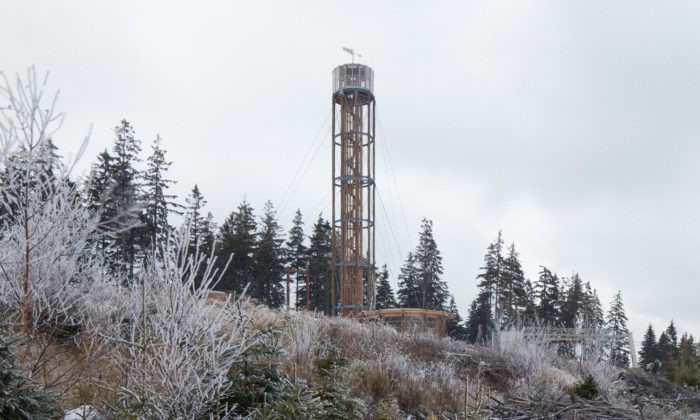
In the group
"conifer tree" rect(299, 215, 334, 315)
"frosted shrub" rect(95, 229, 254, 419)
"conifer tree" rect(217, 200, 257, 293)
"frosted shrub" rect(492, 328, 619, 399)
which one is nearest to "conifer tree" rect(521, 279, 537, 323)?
"conifer tree" rect(299, 215, 334, 315)

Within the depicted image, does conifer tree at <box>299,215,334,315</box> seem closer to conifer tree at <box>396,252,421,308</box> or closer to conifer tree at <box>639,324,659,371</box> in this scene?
conifer tree at <box>396,252,421,308</box>

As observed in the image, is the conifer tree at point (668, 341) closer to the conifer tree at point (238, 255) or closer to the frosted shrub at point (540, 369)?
→ the conifer tree at point (238, 255)

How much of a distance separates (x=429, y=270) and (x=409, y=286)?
6.68ft

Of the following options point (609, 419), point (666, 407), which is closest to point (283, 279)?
point (666, 407)

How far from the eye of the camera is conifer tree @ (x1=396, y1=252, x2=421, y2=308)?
4319 centimetres

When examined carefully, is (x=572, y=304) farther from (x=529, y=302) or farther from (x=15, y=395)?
(x=15, y=395)

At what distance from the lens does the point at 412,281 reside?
44500 mm

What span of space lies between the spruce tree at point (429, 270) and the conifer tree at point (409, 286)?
312mm

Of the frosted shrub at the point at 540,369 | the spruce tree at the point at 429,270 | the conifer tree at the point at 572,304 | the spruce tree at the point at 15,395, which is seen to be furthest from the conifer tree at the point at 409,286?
the spruce tree at the point at 15,395

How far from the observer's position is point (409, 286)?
145ft

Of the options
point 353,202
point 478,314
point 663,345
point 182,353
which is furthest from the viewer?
point 663,345

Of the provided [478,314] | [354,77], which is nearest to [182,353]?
[354,77]

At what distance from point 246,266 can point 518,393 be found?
27802 millimetres

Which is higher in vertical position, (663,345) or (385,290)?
(385,290)
